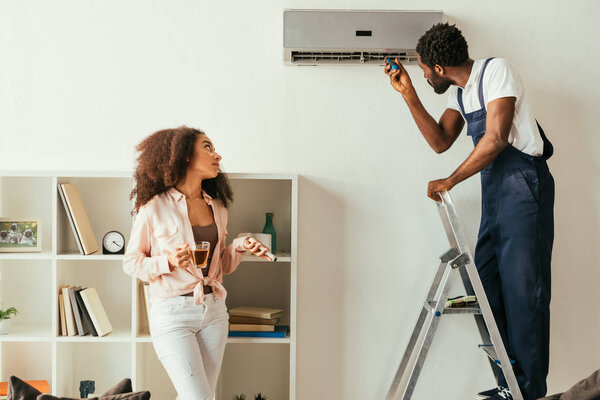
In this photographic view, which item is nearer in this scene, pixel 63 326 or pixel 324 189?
pixel 63 326

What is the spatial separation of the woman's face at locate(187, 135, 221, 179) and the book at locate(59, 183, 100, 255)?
619 mm

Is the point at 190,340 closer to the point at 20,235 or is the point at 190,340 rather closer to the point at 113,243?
the point at 113,243

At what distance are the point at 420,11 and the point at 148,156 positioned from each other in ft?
4.66

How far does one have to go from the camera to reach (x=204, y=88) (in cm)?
298

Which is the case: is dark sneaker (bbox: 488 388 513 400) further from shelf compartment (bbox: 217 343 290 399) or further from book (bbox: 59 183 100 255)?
book (bbox: 59 183 100 255)


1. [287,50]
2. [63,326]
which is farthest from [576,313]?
[63,326]

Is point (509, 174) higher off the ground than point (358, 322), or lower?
higher

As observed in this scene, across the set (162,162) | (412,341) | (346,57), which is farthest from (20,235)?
(412,341)

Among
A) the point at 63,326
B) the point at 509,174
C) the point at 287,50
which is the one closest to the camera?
the point at 509,174

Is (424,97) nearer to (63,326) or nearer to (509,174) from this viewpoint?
(509,174)

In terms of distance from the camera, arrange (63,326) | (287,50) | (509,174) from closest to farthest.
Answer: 1. (509,174)
2. (63,326)
3. (287,50)

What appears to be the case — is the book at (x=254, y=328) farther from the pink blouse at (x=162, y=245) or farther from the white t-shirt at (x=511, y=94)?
the white t-shirt at (x=511, y=94)

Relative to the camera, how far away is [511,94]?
2426 mm

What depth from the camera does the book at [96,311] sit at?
2.71 m
